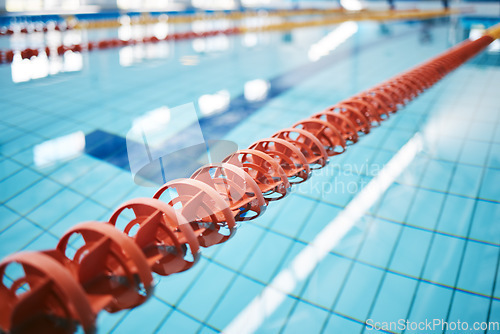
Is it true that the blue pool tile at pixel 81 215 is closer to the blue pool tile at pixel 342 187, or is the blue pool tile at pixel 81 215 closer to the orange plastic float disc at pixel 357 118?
the blue pool tile at pixel 342 187

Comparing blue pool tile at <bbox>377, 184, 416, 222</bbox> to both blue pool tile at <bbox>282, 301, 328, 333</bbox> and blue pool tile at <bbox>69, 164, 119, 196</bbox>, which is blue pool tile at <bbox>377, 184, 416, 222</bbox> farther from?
blue pool tile at <bbox>69, 164, 119, 196</bbox>

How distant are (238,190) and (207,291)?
3.65 feet

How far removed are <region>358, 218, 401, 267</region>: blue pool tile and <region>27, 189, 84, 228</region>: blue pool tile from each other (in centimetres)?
261

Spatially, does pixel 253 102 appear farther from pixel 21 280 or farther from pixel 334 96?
pixel 21 280

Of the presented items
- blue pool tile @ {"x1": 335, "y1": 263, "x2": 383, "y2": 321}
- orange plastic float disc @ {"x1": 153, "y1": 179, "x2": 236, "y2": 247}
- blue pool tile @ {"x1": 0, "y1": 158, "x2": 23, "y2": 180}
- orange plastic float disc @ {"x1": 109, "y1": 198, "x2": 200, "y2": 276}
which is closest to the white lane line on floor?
blue pool tile @ {"x1": 335, "y1": 263, "x2": 383, "y2": 321}

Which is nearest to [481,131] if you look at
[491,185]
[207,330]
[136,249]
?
[491,185]

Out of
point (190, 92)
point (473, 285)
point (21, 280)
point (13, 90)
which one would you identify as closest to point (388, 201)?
point (473, 285)

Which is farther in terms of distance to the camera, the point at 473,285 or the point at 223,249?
the point at 223,249

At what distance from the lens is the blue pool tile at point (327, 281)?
227 cm

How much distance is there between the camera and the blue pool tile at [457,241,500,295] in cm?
222

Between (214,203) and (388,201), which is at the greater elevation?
(214,203)

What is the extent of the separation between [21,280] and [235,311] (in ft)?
4.88

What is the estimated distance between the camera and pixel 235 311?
2.25 meters

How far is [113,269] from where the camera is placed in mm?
1129
